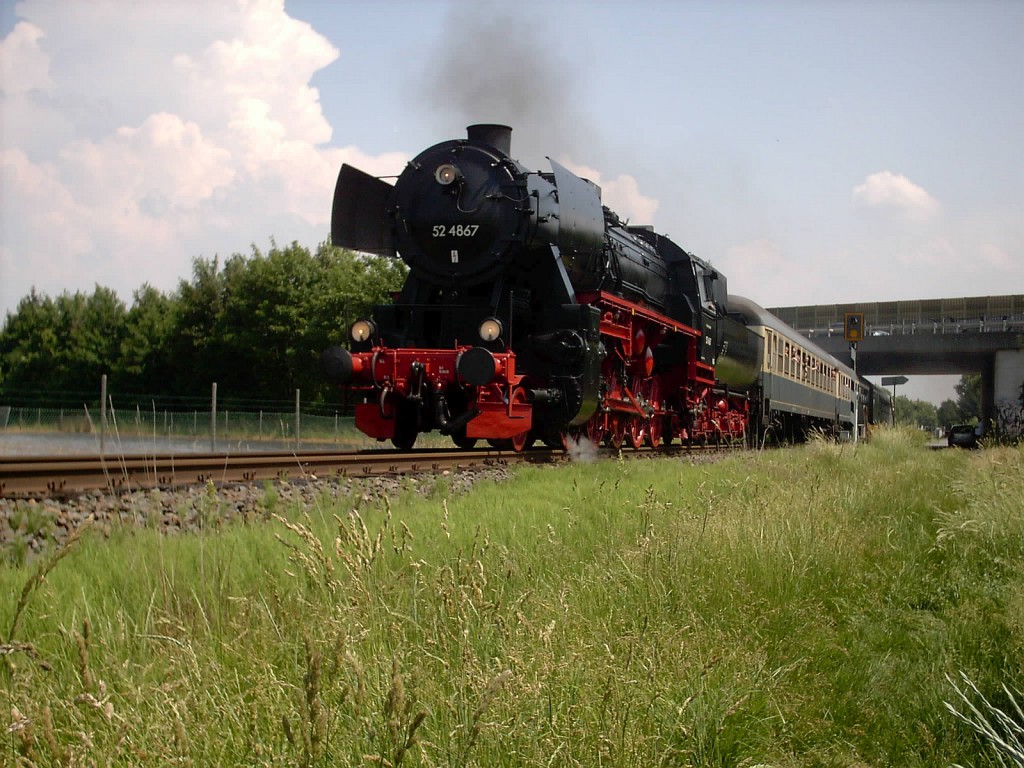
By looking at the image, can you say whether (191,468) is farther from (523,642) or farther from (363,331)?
(523,642)

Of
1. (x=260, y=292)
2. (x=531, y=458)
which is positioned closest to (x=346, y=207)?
(x=531, y=458)

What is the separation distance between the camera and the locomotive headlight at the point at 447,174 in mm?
11898

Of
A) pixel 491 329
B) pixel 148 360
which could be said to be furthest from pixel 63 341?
pixel 491 329

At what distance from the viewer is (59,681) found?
3.16 m

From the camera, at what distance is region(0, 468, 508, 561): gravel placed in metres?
5.43

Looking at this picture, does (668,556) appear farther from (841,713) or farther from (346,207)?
(346,207)

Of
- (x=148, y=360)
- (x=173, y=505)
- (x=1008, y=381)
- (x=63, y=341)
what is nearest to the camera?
(x=173, y=505)

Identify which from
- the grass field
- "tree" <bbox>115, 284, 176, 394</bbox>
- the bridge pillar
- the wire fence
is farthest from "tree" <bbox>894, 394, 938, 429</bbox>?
the grass field

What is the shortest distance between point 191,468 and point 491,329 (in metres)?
4.48

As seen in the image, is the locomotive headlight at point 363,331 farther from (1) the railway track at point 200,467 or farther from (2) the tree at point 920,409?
(2) the tree at point 920,409

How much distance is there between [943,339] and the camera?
151 feet

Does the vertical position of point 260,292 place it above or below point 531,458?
above

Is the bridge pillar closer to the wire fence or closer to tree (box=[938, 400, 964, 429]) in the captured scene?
the wire fence

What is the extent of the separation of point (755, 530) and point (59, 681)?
411 centimetres
